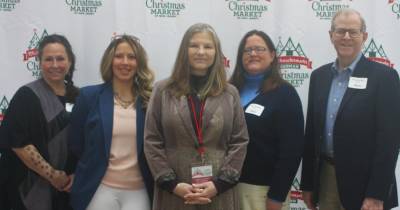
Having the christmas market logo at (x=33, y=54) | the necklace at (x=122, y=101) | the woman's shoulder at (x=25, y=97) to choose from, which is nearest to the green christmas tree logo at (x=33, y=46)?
the christmas market logo at (x=33, y=54)

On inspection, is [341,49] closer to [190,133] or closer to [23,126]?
[190,133]


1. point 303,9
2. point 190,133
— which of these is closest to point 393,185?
point 190,133

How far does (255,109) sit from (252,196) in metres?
0.48

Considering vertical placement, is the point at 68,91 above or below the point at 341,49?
below

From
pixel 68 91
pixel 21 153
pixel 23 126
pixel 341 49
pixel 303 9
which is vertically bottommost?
pixel 21 153

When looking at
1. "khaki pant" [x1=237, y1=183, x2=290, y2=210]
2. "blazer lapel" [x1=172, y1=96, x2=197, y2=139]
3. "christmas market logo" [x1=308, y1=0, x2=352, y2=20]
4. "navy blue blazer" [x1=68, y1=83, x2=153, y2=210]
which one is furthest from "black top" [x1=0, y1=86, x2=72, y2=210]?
"christmas market logo" [x1=308, y1=0, x2=352, y2=20]

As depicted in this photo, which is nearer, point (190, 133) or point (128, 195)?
point (190, 133)

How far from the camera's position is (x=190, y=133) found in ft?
6.66

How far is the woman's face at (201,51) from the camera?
6.87 feet

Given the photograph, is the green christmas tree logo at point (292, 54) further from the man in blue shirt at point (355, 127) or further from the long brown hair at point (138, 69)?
the long brown hair at point (138, 69)

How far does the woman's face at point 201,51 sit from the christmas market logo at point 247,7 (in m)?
1.00

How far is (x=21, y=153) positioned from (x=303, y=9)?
2121 millimetres

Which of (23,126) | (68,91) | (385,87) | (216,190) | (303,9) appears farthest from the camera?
(303,9)

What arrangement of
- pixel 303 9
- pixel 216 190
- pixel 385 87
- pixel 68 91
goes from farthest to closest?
1. pixel 303 9
2. pixel 68 91
3. pixel 385 87
4. pixel 216 190
